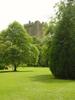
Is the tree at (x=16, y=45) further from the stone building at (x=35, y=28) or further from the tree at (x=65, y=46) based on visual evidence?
the stone building at (x=35, y=28)

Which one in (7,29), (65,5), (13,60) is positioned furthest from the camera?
(7,29)

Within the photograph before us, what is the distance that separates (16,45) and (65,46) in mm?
25790

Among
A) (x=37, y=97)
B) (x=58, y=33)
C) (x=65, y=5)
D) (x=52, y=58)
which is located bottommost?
(x=37, y=97)

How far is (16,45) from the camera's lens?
56531mm

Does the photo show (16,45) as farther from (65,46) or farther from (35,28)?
(35,28)

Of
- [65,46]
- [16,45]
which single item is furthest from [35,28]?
[65,46]

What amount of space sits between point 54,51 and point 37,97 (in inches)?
623

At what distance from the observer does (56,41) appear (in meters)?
32.4

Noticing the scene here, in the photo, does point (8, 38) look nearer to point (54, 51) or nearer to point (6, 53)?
point (6, 53)

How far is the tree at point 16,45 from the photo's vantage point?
55.2 m

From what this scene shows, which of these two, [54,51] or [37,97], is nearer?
[37,97]

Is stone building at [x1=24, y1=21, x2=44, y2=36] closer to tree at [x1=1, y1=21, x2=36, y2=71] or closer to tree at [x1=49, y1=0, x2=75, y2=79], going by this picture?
tree at [x1=1, y1=21, x2=36, y2=71]

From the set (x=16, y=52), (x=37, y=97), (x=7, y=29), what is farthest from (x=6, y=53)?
→ (x=37, y=97)

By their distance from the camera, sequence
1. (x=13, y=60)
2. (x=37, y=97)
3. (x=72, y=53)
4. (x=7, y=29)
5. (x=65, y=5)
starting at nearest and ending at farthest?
(x=37, y=97) < (x=72, y=53) < (x=65, y=5) < (x=13, y=60) < (x=7, y=29)
